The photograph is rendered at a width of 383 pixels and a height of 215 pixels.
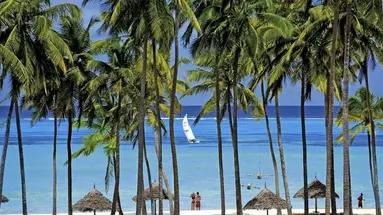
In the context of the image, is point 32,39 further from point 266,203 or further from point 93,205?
point 266,203

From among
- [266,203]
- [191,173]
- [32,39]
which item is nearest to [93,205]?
[266,203]

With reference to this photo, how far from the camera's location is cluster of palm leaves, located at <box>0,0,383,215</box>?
2155 cm

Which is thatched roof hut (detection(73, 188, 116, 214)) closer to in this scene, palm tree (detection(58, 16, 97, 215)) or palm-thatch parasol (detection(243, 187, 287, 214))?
palm tree (detection(58, 16, 97, 215))

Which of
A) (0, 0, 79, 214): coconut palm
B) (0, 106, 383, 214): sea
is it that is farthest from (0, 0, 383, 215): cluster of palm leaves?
(0, 106, 383, 214): sea

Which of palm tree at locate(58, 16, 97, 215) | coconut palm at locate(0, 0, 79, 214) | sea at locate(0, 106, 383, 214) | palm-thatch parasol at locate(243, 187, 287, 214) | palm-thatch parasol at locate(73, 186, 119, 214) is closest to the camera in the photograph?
coconut palm at locate(0, 0, 79, 214)

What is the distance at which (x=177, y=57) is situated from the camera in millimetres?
22891

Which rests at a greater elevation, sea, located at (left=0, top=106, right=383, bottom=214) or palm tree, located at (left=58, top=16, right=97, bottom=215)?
palm tree, located at (left=58, top=16, right=97, bottom=215)

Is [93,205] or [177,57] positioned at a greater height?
[177,57]

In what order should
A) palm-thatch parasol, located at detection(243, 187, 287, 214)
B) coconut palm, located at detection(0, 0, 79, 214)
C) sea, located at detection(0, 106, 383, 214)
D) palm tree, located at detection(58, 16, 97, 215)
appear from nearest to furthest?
coconut palm, located at detection(0, 0, 79, 214) < palm tree, located at detection(58, 16, 97, 215) < palm-thatch parasol, located at detection(243, 187, 287, 214) < sea, located at detection(0, 106, 383, 214)

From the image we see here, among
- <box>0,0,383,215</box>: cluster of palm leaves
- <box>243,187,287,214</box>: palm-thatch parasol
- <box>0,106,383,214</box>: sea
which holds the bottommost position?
<box>0,106,383,214</box>: sea

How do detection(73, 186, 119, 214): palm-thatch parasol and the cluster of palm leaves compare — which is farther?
detection(73, 186, 119, 214): palm-thatch parasol

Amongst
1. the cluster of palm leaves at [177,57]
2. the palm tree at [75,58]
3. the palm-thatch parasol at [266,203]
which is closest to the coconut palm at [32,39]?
the cluster of palm leaves at [177,57]

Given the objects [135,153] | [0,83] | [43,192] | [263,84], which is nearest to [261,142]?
[135,153]

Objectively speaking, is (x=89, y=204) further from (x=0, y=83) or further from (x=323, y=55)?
(x=323, y=55)
